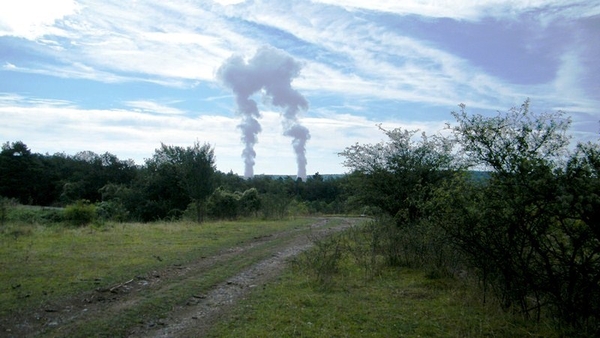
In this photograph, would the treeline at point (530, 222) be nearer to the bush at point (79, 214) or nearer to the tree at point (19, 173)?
the bush at point (79, 214)

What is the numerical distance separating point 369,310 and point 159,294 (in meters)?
4.08

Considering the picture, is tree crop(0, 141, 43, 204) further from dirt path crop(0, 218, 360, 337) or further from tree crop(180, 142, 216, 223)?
dirt path crop(0, 218, 360, 337)

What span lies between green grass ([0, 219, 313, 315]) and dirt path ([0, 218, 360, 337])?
51 cm

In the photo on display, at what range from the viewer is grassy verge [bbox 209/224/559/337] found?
6.22 meters

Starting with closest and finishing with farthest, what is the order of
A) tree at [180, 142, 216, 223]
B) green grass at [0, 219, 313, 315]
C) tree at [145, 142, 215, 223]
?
1. green grass at [0, 219, 313, 315]
2. tree at [180, 142, 216, 223]
3. tree at [145, 142, 215, 223]

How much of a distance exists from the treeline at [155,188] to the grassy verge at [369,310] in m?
10.8

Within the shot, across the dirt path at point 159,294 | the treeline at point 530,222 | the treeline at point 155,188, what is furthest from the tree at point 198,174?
the treeline at point 530,222

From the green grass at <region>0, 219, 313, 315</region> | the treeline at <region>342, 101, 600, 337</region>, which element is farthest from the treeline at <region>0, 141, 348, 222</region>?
the treeline at <region>342, 101, 600, 337</region>

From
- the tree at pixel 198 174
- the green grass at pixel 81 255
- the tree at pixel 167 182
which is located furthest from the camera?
the tree at pixel 167 182

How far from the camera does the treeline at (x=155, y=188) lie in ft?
98.1

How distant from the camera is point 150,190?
136ft

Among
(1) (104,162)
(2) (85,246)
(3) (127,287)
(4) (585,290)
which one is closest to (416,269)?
(4) (585,290)

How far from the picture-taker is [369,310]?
7352 millimetres

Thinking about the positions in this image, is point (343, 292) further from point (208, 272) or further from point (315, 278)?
point (208, 272)
